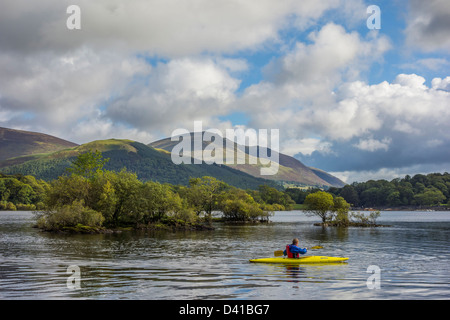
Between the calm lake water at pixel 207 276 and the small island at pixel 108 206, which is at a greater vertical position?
the small island at pixel 108 206

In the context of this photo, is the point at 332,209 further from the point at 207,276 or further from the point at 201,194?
the point at 207,276

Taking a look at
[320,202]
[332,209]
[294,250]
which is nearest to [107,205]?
[294,250]

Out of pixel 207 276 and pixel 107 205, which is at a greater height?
pixel 107 205

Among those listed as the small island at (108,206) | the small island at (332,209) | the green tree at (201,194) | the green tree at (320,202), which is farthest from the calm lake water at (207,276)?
the green tree at (320,202)

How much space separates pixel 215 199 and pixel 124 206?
4905cm

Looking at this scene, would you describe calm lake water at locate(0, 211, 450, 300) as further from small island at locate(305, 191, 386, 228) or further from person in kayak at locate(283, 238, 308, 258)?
small island at locate(305, 191, 386, 228)

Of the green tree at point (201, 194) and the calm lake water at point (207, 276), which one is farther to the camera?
the green tree at point (201, 194)

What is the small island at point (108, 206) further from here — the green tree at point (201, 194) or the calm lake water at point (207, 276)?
the calm lake water at point (207, 276)

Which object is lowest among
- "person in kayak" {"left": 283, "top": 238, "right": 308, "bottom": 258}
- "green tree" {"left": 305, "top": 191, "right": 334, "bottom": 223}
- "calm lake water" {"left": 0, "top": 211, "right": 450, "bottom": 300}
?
"calm lake water" {"left": 0, "top": 211, "right": 450, "bottom": 300}

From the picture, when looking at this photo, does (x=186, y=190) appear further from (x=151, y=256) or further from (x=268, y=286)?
(x=268, y=286)

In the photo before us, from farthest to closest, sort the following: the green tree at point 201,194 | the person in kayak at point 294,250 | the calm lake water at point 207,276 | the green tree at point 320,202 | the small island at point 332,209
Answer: the green tree at point 320,202, the green tree at point 201,194, the small island at point 332,209, the person in kayak at point 294,250, the calm lake water at point 207,276

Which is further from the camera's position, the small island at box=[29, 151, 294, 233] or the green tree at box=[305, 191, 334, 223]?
the green tree at box=[305, 191, 334, 223]

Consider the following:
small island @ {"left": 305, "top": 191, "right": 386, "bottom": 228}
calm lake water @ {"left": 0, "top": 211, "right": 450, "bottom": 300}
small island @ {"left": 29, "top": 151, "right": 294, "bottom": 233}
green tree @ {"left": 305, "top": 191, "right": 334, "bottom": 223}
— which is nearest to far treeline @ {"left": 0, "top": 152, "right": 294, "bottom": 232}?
small island @ {"left": 29, "top": 151, "right": 294, "bottom": 233}

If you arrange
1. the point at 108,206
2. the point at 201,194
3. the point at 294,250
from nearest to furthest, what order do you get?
the point at 294,250
the point at 108,206
the point at 201,194
